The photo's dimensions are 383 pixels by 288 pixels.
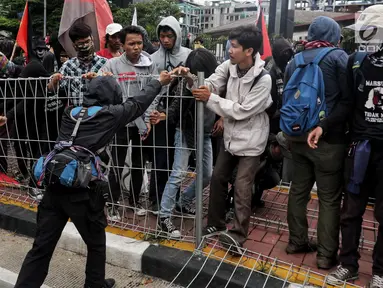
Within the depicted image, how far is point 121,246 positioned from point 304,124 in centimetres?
184

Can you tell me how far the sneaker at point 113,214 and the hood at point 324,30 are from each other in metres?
2.38

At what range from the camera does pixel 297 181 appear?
309 centimetres

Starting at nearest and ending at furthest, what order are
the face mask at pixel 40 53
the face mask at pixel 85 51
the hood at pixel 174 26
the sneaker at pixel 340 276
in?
1. the sneaker at pixel 340 276
2. the face mask at pixel 85 51
3. the hood at pixel 174 26
4. the face mask at pixel 40 53

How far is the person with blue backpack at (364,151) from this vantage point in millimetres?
2576

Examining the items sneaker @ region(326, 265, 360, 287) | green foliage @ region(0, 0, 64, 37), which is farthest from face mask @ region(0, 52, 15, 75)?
green foliage @ region(0, 0, 64, 37)

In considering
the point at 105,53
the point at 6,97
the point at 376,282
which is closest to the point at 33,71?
the point at 6,97

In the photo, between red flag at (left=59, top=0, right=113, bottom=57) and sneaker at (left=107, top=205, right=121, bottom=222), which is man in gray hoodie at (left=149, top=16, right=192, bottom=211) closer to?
sneaker at (left=107, top=205, right=121, bottom=222)

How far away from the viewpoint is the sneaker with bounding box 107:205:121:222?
12.1 ft

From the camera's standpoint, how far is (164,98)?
364 centimetres

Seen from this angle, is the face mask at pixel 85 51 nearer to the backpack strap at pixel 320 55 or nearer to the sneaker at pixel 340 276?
the backpack strap at pixel 320 55

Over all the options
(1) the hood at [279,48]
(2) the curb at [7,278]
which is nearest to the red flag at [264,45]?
(1) the hood at [279,48]

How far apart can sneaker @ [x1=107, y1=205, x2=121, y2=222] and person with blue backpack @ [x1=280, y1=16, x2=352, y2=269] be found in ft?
5.90

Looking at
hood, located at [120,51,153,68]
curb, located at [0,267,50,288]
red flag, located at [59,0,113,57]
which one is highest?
red flag, located at [59,0,113,57]

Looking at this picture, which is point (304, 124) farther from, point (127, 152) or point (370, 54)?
point (127, 152)
